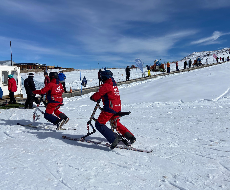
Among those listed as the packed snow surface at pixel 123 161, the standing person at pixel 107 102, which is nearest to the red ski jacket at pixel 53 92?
the packed snow surface at pixel 123 161

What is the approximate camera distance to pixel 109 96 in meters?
3.90

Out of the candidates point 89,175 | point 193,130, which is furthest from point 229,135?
point 89,175

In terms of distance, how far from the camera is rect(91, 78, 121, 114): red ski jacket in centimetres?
385

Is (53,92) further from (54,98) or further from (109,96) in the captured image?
(109,96)

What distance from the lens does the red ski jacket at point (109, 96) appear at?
12.6 ft

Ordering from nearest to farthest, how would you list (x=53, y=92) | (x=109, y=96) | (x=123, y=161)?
(x=123, y=161), (x=109, y=96), (x=53, y=92)

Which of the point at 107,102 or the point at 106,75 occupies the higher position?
the point at 106,75

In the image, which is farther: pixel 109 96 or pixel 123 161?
pixel 109 96

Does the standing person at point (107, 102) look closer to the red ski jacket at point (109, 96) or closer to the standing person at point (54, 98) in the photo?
the red ski jacket at point (109, 96)

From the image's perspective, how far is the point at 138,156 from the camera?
3.61m

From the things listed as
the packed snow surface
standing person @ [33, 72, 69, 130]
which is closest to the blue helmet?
the packed snow surface

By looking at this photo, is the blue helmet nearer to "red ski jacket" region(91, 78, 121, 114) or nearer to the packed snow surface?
"red ski jacket" region(91, 78, 121, 114)

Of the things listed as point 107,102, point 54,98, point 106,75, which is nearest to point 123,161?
point 107,102

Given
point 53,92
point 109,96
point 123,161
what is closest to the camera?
point 123,161
